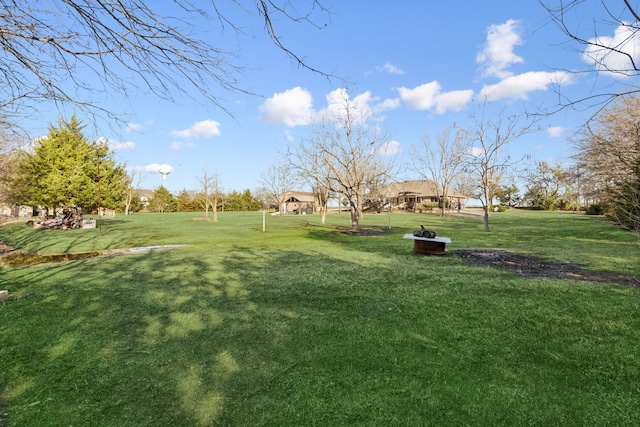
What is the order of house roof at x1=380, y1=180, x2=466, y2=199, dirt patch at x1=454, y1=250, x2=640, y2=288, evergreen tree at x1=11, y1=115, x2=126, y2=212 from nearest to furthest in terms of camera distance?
dirt patch at x1=454, y1=250, x2=640, y2=288
evergreen tree at x1=11, y1=115, x2=126, y2=212
house roof at x1=380, y1=180, x2=466, y2=199

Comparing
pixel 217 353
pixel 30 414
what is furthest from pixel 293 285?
pixel 30 414

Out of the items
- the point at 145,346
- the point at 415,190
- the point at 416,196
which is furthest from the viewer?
the point at 415,190

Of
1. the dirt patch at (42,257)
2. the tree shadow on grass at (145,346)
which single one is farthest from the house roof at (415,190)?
the tree shadow on grass at (145,346)

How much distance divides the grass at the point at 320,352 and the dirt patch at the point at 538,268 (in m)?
0.79

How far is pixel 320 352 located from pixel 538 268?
25.8ft

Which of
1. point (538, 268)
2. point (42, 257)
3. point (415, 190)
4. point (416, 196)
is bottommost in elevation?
point (42, 257)

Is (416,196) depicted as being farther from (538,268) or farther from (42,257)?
(42,257)

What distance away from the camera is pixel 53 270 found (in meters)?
9.09

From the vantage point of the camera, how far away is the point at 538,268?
8945 millimetres

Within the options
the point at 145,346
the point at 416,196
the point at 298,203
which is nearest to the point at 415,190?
the point at 416,196

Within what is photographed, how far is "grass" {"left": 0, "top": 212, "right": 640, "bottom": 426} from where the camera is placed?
2900mm

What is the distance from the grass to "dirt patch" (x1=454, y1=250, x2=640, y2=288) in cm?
79

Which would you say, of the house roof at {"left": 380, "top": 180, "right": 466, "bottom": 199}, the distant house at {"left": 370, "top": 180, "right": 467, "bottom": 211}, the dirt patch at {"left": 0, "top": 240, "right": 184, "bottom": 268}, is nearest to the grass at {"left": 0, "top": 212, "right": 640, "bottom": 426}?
the dirt patch at {"left": 0, "top": 240, "right": 184, "bottom": 268}

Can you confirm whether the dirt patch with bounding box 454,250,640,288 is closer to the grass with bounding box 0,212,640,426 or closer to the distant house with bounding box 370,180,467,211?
the grass with bounding box 0,212,640,426
